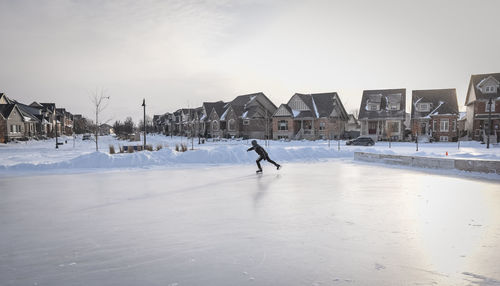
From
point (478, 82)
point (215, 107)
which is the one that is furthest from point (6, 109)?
point (478, 82)

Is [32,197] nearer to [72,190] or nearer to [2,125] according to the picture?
[72,190]

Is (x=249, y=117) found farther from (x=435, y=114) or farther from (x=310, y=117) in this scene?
(x=435, y=114)

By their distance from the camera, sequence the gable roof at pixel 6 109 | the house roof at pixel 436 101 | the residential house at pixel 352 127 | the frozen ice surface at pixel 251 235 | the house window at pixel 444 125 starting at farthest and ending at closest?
the residential house at pixel 352 127
the gable roof at pixel 6 109
the house roof at pixel 436 101
the house window at pixel 444 125
the frozen ice surface at pixel 251 235

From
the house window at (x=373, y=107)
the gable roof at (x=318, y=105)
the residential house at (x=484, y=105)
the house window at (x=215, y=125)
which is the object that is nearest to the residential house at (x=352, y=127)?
the gable roof at (x=318, y=105)

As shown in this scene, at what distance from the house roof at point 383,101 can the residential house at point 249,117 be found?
14.6 metres

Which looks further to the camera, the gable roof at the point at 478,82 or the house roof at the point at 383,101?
the house roof at the point at 383,101

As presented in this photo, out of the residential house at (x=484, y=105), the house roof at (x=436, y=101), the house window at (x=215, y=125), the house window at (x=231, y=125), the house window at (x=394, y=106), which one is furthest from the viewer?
the house window at (x=215, y=125)

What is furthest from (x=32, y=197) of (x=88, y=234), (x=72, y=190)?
(x=88, y=234)

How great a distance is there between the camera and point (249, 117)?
46.6 metres

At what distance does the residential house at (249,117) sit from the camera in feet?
153

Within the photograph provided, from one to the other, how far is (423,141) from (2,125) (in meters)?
57.2

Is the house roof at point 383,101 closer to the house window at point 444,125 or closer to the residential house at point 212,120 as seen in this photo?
the house window at point 444,125

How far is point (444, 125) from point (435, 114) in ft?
5.84

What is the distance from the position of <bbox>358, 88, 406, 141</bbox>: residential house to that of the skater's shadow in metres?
32.3
